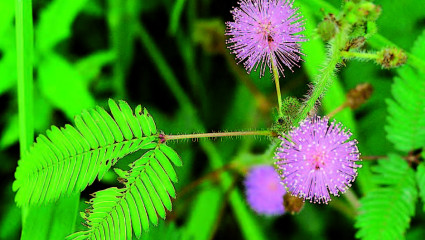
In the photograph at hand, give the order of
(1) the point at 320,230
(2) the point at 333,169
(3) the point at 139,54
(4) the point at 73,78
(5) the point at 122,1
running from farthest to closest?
(3) the point at 139,54 < (1) the point at 320,230 < (5) the point at 122,1 < (4) the point at 73,78 < (2) the point at 333,169

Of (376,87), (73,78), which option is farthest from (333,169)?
(376,87)

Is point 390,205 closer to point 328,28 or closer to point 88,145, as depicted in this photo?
point 328,28

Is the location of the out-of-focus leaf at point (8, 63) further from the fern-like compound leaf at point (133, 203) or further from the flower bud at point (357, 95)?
the flower bud at point (357, 95)

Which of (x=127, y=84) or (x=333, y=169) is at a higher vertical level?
(x=127, y=84)

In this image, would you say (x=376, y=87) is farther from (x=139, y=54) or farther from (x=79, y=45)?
(x=79, y=45)

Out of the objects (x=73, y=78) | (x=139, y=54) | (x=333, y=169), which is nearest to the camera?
(x=333, y=169)

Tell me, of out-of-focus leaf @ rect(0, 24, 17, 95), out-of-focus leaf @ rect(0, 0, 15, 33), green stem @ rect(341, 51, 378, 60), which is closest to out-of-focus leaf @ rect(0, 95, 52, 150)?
out-of-focus leaf @ rect(0, 24, 17, 95)

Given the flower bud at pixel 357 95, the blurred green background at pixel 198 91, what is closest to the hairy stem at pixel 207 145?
the blurred green background at pixel 198 91
